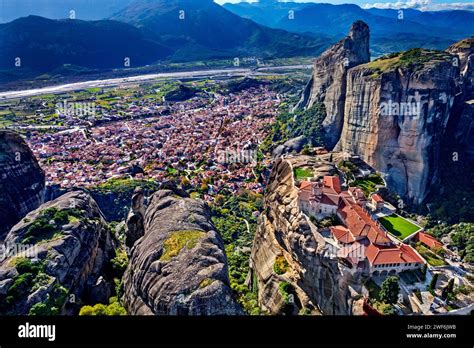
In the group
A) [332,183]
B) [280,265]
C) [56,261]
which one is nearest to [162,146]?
[332,183]

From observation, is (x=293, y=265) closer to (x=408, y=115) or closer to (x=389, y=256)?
(x=389, y=256)

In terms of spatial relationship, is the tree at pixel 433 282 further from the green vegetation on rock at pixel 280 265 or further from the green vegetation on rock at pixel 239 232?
the green vegetation on rock at pixel 239 232

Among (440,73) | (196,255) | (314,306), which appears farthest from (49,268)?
(440,73)

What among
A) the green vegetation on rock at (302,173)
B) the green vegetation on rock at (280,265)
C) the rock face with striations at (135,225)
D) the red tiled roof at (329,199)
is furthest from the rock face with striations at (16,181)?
the red tiled roof at (329,199)

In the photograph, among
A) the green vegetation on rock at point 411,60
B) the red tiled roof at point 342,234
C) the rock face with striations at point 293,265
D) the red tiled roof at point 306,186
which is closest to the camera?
the rock face with striations at point 293,265

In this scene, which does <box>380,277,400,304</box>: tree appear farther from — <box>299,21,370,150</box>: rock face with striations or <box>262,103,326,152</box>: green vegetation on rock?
<box>299,21,370,150</box>: rock face with striations

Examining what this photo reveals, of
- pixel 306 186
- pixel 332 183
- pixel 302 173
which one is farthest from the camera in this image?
pixel 302 173
